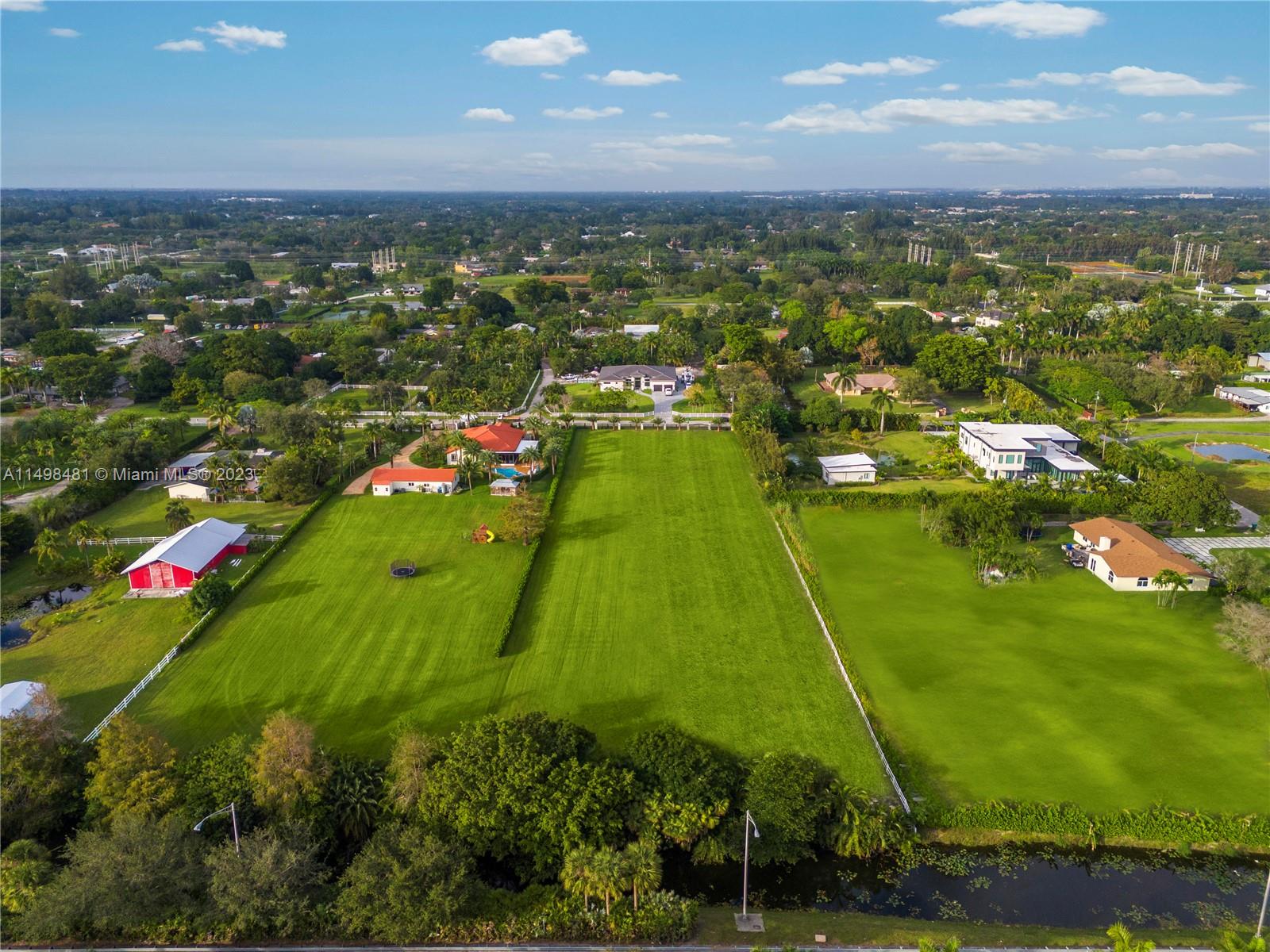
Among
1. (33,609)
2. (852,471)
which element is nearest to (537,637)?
(33,609)

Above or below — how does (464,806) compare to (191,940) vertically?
above

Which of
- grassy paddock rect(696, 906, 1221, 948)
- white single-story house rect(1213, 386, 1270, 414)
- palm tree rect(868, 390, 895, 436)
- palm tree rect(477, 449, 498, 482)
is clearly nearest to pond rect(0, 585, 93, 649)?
palm tree rect(477, 449, 498, 482)

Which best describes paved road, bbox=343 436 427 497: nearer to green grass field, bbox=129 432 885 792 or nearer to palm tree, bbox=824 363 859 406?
green grass field, bbox=129 432 885 792

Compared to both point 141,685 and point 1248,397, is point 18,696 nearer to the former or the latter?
point 141,685

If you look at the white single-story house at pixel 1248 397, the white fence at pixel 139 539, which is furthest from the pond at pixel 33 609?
the white single-story house at pixel 1248 397

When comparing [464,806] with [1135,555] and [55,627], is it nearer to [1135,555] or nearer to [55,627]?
[55,627]

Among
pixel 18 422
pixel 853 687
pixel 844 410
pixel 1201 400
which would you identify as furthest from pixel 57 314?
pixel 1201 400
